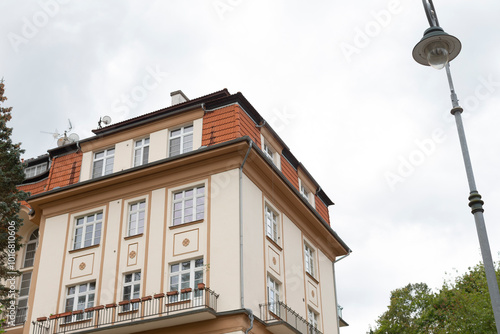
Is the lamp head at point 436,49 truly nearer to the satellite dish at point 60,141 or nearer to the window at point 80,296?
the window at point 80,296

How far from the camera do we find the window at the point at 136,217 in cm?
2414

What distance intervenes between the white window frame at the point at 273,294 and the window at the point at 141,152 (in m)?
6.98

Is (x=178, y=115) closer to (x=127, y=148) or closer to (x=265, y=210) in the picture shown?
(x=127, y=148)

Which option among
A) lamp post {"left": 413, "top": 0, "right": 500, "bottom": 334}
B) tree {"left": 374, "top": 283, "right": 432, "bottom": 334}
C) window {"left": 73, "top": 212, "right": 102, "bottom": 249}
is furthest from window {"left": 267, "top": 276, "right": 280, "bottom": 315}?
tree {"left": 374, "top": 283, "right": 432, "bottom": 334}

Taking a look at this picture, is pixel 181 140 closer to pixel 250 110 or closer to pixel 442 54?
pixel 250 110

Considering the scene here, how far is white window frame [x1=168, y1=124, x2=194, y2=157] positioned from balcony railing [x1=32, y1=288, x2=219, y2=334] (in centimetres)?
609

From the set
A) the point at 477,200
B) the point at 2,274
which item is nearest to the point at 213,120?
the point at 2,274

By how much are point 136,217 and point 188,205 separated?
7.83 feet

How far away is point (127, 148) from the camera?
1028 inches

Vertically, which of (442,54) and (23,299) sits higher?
(23,299)

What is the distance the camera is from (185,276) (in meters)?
22.0

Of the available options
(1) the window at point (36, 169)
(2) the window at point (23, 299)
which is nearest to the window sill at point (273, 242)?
(2) the window at point (23, 299)

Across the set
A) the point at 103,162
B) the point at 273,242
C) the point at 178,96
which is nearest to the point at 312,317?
the point at 273,242

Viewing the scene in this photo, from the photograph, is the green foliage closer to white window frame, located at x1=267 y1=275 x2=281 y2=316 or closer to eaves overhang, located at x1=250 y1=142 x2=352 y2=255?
eaves overhang, located at x1=250 y1=142 x2=352 y2=255
